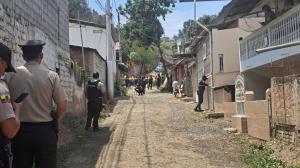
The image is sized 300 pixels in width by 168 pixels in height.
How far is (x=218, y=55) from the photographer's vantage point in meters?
23.6

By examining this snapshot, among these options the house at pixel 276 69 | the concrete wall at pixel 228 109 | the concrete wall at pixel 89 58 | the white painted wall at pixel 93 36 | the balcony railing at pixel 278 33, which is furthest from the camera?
the white painted wall at pixel 93 36

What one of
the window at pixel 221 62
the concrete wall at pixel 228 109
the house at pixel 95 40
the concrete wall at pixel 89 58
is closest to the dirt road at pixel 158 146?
the concrete wall at pixel 228 109

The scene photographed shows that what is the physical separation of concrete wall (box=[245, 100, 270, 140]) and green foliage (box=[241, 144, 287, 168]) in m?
0.61

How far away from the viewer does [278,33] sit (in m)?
13.4

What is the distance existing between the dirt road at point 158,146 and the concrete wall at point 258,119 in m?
0.71

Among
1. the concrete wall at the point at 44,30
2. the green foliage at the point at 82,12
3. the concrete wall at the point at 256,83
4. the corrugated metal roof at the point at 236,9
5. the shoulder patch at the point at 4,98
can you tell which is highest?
the green foliage at the point at 82,12

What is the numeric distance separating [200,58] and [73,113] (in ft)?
42.8

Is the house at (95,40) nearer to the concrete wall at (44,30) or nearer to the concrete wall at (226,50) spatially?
the concrete wall at (226,50)

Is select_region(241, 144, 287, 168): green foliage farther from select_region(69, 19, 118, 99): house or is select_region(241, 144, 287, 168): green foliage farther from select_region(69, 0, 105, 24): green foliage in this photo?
select_region(69, 0, 105, 24): green foliage

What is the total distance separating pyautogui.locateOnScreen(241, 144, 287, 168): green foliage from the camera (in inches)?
367

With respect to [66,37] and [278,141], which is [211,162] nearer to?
[278,141]

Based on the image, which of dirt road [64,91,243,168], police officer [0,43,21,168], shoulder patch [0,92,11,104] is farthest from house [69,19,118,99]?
shoulder patch [0,92,11,104]

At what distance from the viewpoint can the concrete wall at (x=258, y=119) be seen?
1176cm

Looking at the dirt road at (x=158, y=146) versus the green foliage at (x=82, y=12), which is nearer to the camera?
the dirt road at (x=158, y=146)
